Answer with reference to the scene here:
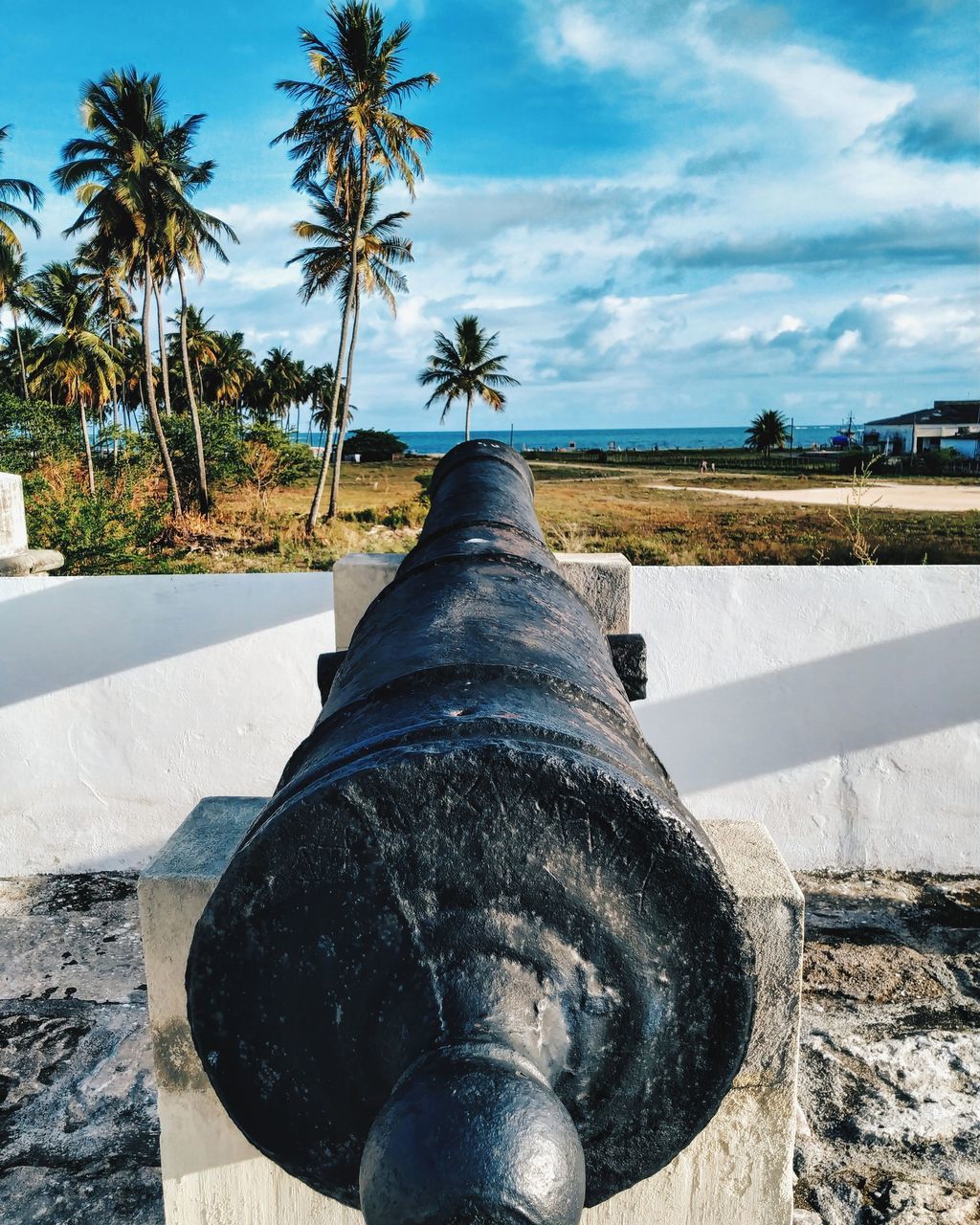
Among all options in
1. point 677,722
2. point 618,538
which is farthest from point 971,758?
point 618,538

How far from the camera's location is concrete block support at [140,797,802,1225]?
1836 millimetres

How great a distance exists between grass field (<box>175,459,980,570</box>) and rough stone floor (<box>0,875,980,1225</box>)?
14.8 meters

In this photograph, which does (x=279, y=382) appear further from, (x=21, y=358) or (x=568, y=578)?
(x=568, y=578)

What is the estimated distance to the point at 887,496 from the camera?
30.6 m

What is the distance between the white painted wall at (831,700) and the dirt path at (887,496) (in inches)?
964

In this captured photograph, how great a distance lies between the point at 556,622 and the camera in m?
1.48

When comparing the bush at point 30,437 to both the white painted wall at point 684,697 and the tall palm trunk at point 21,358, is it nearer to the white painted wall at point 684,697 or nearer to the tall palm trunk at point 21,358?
the tall palm trunk at point 21,358

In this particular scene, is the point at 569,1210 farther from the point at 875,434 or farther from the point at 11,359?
the point at 875,434

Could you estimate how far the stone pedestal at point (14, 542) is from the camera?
483 centimetres

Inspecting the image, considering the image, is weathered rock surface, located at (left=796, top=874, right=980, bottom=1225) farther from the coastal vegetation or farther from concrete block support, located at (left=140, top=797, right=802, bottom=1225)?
the coastal vegetation

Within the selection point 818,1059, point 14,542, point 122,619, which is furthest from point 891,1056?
point 14,542

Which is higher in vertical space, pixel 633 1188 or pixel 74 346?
pixel 74 346

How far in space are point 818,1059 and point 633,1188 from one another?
4.05 ft

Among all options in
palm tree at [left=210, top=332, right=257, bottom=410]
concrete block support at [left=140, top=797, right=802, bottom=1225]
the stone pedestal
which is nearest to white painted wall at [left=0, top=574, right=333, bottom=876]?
the stone pedestal
